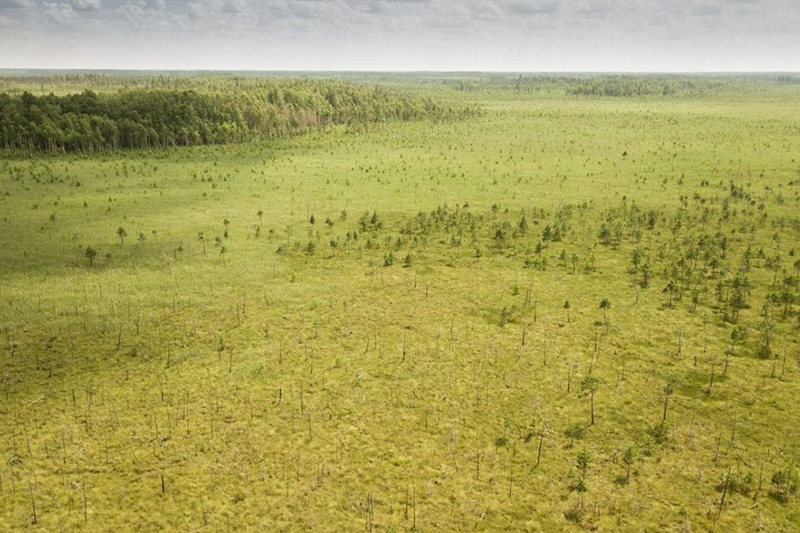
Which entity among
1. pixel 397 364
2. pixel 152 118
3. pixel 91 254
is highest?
pixel 152 118

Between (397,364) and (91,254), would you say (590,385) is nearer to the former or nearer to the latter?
(397,364)

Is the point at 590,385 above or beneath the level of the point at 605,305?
beneath

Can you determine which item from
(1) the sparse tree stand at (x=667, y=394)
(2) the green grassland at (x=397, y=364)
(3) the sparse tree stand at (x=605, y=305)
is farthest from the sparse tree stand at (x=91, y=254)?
(1) the sparse tree stand at (x=667, y=394)

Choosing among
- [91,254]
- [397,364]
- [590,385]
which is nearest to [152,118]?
[91,254]

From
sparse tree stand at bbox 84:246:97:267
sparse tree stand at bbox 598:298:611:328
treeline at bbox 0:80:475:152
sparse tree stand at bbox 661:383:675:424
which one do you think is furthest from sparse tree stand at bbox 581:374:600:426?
treeline at bbox 0:80:475:152

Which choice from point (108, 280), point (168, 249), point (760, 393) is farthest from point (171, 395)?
point (760, 393)

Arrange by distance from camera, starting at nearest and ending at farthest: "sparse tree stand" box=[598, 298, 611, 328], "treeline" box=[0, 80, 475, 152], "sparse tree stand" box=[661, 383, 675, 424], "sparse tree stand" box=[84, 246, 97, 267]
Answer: "sparse tree stand" box=[661, 383, 675, 424] → "sparse tree stand" box=[598, 298, 611, 328] → "sparse tree stand" box=[84, 246, 97, 267] → "treeline" box=[0, 80, 475, 152]

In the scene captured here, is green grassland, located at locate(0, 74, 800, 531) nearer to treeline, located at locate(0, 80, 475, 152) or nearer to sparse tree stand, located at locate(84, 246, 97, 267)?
sparse tree stand, located at locate(84, 246, 97, 267)

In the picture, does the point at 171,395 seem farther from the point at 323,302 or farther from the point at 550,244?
the point at 550,244
